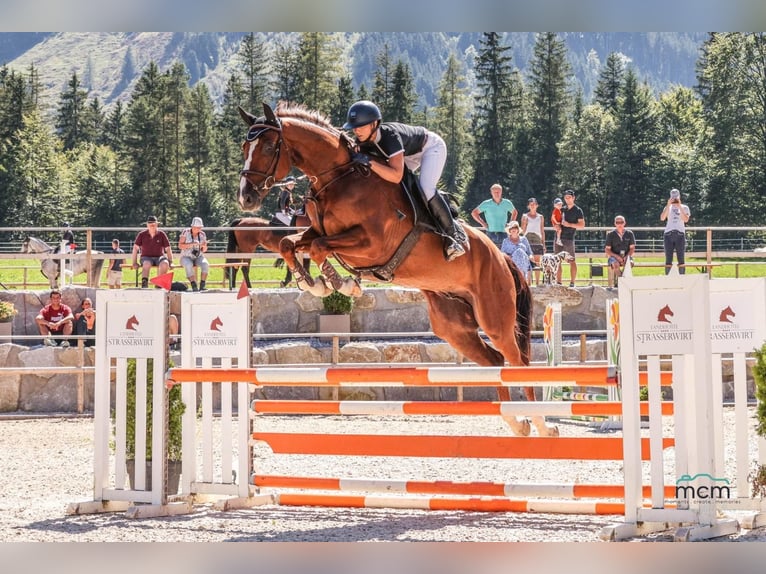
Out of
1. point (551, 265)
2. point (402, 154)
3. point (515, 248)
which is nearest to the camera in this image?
point (402, 154)

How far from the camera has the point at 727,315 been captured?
4953mm

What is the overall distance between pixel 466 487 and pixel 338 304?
272 inches

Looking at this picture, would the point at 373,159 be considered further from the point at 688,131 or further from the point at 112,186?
the point at 688,131

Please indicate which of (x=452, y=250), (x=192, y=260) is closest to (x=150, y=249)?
(x=192, y=260)

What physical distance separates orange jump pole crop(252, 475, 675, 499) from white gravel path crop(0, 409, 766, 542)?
0.50 ft

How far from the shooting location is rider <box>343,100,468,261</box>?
565cm

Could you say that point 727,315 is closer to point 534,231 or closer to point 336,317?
point 336,317

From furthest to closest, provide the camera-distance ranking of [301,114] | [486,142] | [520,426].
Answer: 1. [486,142]
2. [520,426]
3. [301,114]

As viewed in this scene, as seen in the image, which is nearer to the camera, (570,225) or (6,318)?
(6,318)

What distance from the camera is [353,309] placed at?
39.6 ft

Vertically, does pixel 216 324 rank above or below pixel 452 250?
below

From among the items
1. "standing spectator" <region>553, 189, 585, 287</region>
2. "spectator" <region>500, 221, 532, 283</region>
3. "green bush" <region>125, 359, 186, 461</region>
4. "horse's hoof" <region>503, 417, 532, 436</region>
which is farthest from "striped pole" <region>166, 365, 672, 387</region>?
"standing spectator" <region>553, 189, 585, 287</region>

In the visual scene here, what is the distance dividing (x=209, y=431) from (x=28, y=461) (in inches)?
106

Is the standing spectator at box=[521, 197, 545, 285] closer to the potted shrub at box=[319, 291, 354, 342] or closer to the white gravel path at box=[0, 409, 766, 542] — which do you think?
the potted shrub at box=[319, 291, 354, 342]
